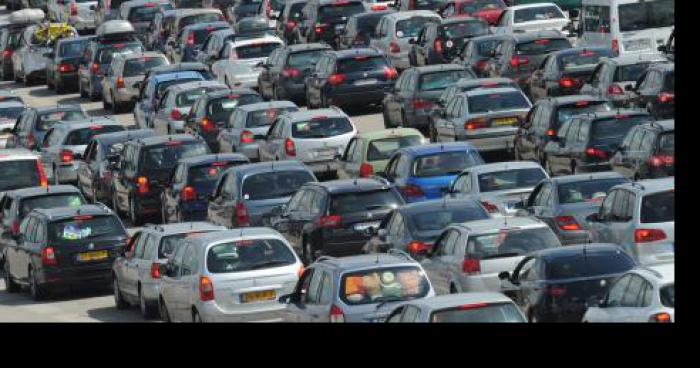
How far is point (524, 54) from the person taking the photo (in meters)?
42.9

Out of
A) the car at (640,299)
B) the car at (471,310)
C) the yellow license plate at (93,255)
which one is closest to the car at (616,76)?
the yellow license plate at (93,255)

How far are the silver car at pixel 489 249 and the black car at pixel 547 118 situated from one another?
9.94 meters

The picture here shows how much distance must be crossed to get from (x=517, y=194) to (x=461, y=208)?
9.36ft


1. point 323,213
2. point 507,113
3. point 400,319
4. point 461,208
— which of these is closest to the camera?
A: point 400,319

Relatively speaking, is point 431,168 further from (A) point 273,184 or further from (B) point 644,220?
(B) point 644,220

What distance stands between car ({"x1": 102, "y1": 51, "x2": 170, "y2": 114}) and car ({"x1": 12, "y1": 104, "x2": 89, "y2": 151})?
5.75 m

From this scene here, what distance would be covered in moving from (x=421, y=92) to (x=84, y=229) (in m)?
11.9

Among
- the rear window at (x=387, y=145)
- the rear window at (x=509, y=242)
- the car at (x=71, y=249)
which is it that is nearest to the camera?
the rear window at (x=509, y=242)

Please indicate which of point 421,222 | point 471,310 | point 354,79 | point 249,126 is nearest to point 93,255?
point 421,222

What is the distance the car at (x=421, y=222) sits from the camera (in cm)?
2558

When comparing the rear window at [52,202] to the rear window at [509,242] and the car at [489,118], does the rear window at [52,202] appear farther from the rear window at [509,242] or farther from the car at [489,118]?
the rear window at [509,242]

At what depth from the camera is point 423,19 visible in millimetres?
51688
